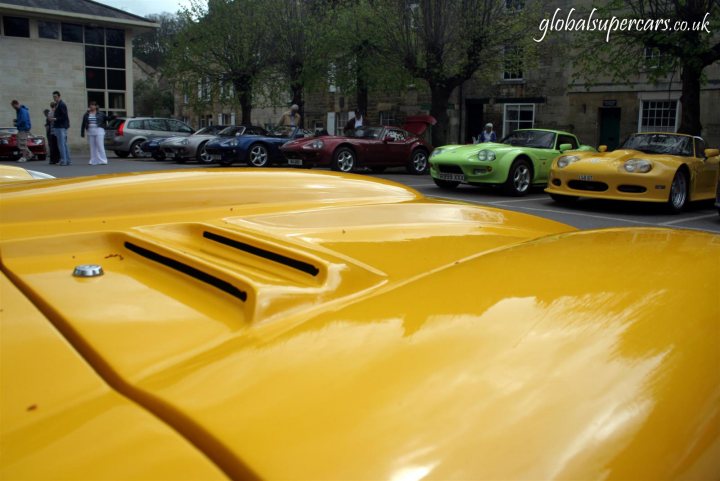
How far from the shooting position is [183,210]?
184cm

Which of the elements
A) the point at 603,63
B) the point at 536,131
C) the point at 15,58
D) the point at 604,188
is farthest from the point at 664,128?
the point at 15,58

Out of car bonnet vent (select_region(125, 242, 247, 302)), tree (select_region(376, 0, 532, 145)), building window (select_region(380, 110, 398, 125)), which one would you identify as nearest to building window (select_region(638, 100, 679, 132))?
tree (select_region(376, 0, 532, 145))

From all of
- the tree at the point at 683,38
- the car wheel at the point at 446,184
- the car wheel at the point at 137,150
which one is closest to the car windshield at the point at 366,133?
the car wheel at the point at 446,184

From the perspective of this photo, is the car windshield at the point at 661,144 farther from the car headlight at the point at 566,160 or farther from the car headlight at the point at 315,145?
the car headlight at the point at 315,145

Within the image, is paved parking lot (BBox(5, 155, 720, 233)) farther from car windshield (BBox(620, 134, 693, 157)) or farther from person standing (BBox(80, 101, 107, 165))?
person standing (BBox(80, 101, 107, 165))

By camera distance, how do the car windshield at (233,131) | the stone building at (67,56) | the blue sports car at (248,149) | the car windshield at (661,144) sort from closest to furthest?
the car windshield at (661,144) < the blue sports car at (248,149) < the car windshield at (233,131) < the stone building at (67,56)

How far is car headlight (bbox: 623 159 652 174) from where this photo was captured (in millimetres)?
9852

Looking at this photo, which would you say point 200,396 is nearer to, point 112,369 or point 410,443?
point 112,369

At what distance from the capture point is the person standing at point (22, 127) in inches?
728

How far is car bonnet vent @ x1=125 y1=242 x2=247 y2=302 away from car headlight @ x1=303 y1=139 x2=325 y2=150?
14.4 metres

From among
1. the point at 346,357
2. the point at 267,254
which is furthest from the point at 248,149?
the point at 346,357

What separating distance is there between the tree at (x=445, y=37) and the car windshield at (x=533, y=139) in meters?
7.51

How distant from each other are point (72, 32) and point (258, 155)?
762 inches

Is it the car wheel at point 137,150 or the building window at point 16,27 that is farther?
the building window at point 16,27
